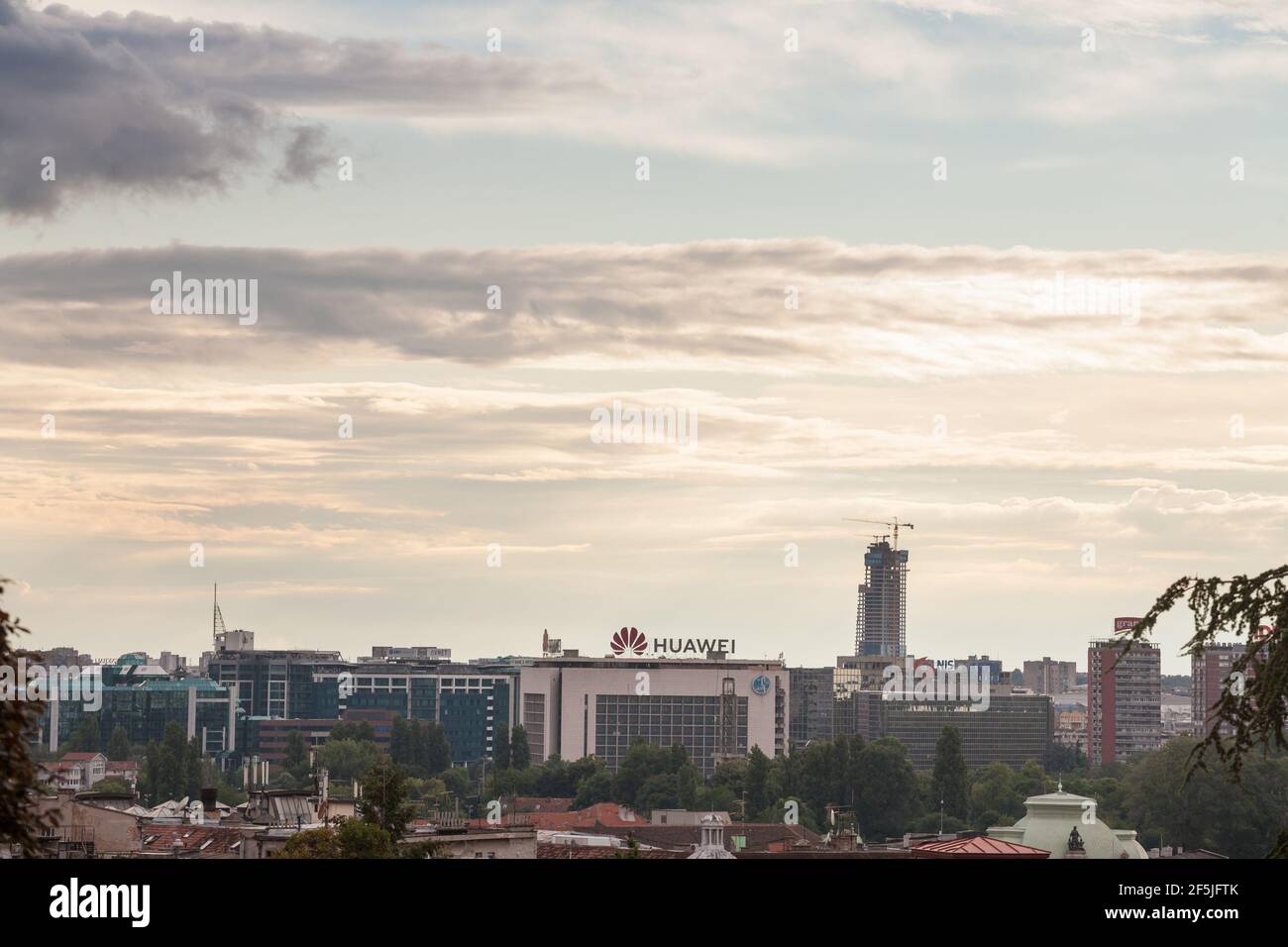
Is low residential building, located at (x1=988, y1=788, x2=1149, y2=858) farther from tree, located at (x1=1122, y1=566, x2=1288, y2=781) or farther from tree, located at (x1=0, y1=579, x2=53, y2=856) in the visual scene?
tree, located at (x1=0, y1=579, x2=53, y2=856)

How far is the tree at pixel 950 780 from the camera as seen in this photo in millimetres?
157125

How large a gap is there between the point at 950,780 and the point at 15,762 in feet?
487

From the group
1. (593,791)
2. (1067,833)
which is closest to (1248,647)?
(1067,833)

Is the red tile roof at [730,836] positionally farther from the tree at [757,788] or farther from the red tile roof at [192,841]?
the tree at [757,788]

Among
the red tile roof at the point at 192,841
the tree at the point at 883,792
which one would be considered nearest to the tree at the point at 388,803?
the red tile roof at the point at 192,841

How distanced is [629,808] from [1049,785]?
38.1m

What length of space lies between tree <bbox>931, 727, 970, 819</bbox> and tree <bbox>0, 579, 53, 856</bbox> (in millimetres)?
145921

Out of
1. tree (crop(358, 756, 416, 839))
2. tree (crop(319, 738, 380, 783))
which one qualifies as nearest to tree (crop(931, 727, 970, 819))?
tree (crop(319, 738, 380, 783))

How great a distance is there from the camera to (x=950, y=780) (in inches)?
6245

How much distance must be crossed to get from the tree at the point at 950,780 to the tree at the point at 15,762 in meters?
146

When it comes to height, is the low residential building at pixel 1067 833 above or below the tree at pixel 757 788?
above
